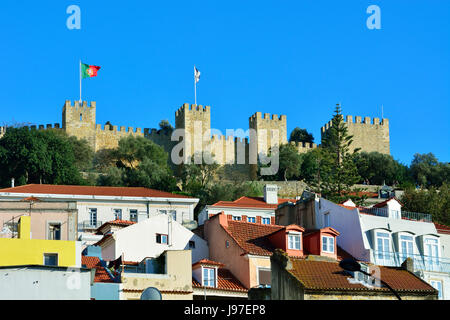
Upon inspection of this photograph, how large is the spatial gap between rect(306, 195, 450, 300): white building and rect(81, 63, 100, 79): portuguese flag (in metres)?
47.3

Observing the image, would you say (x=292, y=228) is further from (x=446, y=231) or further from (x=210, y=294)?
(x=446, y=231)

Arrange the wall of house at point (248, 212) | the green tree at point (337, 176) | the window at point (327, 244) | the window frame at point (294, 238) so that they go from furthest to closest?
the green tree at point (337, 176) < the wall of house at point (248, 212) < the window at point (327, 244) < the window frame at point (294, 238)

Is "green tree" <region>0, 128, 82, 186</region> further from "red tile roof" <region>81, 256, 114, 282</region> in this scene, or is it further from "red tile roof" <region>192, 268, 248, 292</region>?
"red tile roof" <region>192, 268, 248, 292</region>

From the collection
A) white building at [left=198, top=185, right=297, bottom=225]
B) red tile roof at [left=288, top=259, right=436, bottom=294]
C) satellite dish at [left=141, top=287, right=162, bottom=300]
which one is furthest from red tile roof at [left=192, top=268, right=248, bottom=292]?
white building at [left=198, top=185, right=297, bottom=225]

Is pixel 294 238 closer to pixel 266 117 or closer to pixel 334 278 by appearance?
pixel 334 278

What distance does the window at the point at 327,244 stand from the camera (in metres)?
32.1

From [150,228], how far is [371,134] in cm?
7376

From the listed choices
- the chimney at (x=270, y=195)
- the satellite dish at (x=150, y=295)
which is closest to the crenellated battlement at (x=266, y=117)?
the chimney at (x=270, y=195)

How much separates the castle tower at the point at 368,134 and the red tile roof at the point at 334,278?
77.5m

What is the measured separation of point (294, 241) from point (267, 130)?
→ 2588 inches

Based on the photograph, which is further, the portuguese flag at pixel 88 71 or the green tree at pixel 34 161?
the portuguese flag at pixel 88 71

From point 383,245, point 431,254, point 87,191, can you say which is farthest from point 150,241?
point 87,191

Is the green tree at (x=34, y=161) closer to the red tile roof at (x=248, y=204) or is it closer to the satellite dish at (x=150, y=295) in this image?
the red tile roof at (x=248, y=204)
